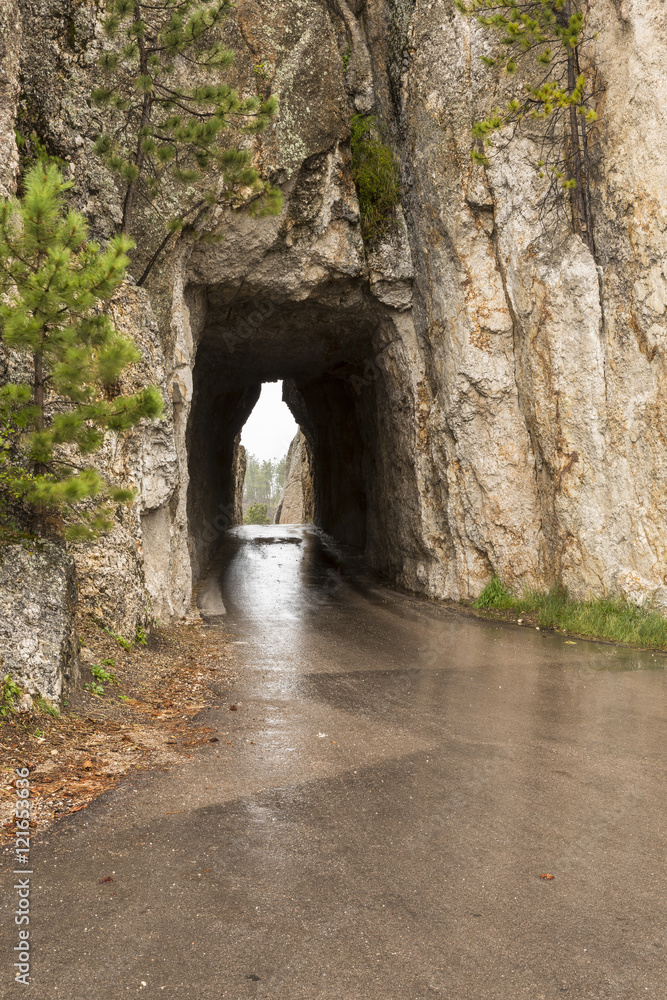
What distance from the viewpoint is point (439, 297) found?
42.0 feet

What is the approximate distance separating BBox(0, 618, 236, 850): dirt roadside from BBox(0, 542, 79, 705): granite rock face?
0.28m

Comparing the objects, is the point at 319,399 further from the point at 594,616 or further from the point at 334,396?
the point at 594,616

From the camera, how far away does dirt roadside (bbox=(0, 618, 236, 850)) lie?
15.3 feet

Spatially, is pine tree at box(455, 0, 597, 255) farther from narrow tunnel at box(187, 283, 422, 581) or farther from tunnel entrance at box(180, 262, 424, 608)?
narrow tunnel at box(187, 283, 422, 581)

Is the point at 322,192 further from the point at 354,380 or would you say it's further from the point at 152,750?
the point at 152,750

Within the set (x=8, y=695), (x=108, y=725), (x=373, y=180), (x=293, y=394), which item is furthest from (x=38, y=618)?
(x=293, y=394)

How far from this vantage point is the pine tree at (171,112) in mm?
8742

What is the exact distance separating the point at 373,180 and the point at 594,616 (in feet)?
29.2

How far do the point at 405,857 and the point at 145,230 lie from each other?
9.80 metres

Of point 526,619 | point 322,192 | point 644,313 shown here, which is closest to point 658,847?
point 526,619

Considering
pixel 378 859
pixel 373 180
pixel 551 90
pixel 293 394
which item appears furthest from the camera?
pixel 293 394

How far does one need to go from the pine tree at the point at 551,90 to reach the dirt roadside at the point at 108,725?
875 cm

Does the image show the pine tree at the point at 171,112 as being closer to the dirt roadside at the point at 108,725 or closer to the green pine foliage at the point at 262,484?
the dirt roadside at the point at 108,725

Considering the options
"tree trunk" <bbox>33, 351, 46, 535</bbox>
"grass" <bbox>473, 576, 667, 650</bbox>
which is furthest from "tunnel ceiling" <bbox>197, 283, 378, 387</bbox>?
"tree trunk" <bbox>33, 351, 46, 535</bbox>
